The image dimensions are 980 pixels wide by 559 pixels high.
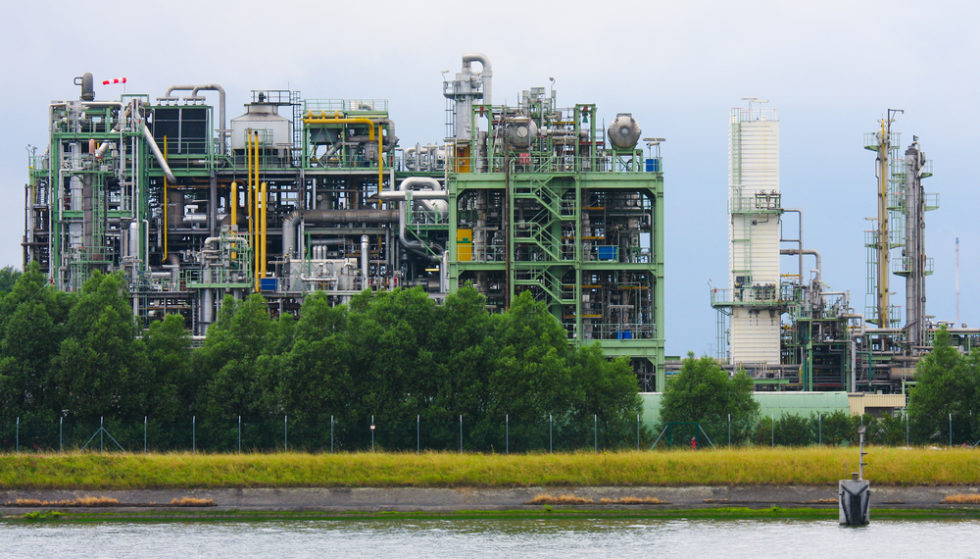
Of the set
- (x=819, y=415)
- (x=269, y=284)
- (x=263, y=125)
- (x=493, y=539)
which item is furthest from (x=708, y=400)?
(x=263, y=125)

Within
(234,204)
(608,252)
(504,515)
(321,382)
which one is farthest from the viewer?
(234,204)

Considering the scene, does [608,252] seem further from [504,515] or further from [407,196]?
[504,515]

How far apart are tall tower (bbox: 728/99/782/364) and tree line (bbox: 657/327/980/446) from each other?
872 inches

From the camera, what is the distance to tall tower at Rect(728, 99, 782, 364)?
12300 centimetres

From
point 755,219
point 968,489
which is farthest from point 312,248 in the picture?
point 968,489

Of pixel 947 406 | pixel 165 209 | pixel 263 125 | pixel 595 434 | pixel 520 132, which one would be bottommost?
pixel 595 434

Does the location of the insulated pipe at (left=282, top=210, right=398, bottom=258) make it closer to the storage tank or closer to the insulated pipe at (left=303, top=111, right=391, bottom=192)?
the insulated pipe at (left=303, top=111, right=391, bottom=192)

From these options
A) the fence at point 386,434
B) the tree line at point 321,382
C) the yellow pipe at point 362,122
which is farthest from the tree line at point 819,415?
the yellow pipe at point 362,122

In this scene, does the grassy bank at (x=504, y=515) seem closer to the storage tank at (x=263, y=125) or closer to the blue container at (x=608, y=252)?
the blue container at (x=608, y=252)

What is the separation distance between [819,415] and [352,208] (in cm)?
4450

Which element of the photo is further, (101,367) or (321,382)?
(101,367)

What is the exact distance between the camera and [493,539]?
78.0 meters

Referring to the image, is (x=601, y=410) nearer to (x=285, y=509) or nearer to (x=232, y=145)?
(x=285, y=509)

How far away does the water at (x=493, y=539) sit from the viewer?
7375 centimetres
